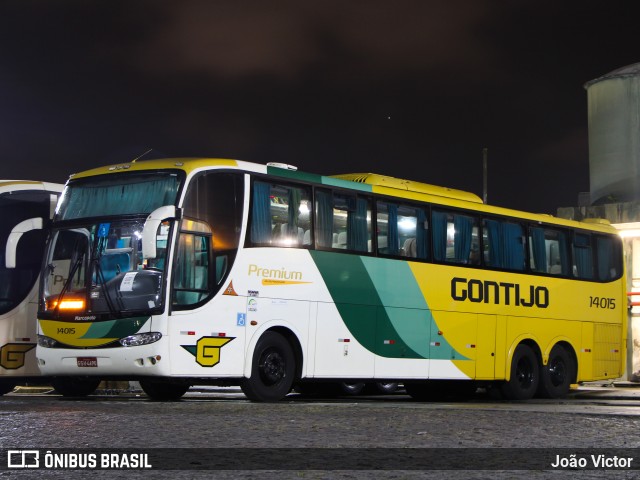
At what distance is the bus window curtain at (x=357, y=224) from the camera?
59.0 feet

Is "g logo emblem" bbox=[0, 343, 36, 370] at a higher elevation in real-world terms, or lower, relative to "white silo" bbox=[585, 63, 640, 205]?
lower

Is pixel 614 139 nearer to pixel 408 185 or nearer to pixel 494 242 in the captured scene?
pixel 494 242

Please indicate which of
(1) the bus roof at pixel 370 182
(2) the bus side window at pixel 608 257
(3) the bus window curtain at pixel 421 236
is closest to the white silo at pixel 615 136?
(2) the bus side window at pixel 608 257

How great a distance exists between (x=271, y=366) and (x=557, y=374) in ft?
28.2

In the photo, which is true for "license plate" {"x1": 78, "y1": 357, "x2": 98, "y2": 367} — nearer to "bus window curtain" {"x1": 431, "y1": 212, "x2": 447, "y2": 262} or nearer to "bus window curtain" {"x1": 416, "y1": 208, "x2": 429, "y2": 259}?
"bus window curtain" {"x1": 416, "y1": 208, "x2": 429, "y2": 259}

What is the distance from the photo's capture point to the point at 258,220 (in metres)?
16.2

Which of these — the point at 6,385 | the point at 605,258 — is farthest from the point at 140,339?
the point at 605,258

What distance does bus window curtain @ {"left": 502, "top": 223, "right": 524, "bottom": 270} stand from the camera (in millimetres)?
21547

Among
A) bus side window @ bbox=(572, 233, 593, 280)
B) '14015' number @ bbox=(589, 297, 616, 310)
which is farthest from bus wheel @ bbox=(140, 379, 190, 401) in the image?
'14015' number @ bbox=(589, 297, 616, 310)

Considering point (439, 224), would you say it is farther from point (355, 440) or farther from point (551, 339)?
point (355, 440)

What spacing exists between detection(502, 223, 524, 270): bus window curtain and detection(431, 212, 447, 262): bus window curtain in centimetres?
198

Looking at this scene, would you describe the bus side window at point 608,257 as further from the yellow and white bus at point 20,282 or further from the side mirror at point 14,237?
the side mirror at point 14,237

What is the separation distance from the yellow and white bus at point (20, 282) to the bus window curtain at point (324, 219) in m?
4.63

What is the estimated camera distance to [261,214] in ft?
53.4
